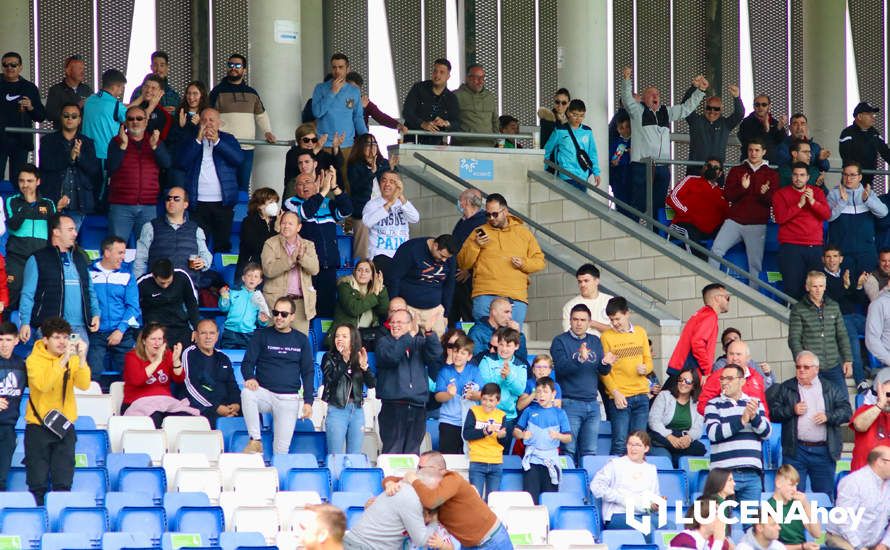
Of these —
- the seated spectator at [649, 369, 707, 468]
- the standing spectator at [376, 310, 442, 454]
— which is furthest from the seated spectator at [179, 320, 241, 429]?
the seated spectator at [649, 369, 707, 468]

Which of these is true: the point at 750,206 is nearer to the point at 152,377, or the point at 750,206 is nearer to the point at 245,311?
the point at 245,311

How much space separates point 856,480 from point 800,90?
1184cm

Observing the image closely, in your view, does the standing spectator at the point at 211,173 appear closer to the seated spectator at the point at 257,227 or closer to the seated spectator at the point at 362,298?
the seated spectator at the point at 257,227

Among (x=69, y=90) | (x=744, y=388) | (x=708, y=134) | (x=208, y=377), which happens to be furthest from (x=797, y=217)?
(x=69, y=90)

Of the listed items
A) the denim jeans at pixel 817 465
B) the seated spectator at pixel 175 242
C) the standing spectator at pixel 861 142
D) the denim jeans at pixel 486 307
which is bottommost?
the denim jeans at pixel 817 465

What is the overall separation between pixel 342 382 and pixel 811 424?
12.2 feet

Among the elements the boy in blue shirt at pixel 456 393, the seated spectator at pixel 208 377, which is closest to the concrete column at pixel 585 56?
the boy in blue shirt at pixel 456 393

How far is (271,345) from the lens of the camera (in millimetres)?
12742

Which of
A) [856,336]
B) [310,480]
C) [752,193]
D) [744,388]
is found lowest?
[310,480]

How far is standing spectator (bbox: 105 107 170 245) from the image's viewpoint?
49.6ft

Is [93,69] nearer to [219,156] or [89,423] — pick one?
[219,156]

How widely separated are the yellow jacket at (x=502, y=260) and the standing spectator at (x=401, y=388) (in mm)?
2078

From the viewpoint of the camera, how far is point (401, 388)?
41.9ft

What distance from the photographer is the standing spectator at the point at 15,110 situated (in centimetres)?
1642
